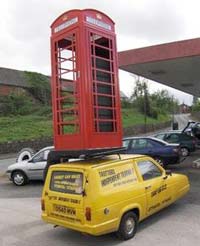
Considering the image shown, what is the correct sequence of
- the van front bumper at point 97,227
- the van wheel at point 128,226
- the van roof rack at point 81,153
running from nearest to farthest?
the van front bumper at point 97,227 < the van wheel at point 128,226 < the van roof rack at point 81,153

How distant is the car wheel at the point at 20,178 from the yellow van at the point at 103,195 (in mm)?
6500

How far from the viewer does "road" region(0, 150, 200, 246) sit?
21.5 ft

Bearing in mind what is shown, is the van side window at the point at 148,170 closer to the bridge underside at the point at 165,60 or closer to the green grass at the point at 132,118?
the bridge underside at the point at 165,60

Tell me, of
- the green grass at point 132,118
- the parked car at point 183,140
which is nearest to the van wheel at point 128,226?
the parked car at point 183,140

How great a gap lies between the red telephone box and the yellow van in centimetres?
59

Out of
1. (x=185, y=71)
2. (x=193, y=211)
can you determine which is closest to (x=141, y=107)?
(x=185, y=71)

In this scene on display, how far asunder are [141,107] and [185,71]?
4970 cm

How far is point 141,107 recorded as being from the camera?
216 ft

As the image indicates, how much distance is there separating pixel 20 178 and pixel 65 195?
282 inches

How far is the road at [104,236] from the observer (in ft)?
21.5

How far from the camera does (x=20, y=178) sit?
527 inches

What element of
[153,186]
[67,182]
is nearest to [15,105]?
[153,186]

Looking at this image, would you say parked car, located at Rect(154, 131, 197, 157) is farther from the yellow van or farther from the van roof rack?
the van roof rack

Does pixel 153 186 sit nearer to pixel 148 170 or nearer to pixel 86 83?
pixel 148 170
